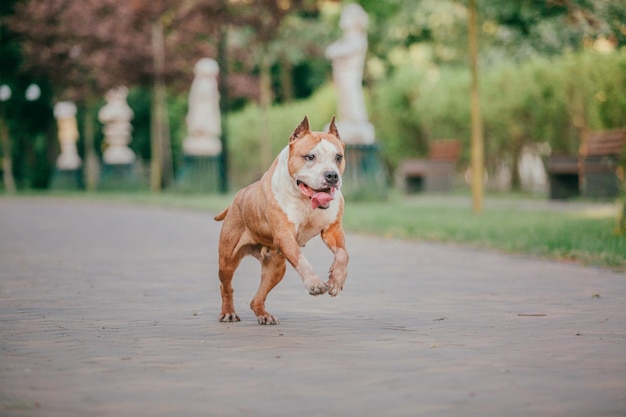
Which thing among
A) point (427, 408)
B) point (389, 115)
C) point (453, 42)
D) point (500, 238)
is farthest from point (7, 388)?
point (453, 42)

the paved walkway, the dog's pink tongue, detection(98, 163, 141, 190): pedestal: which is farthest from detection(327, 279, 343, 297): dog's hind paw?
detection(98, 163, 141, 190): pedestal

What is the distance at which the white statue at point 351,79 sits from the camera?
1057 inches

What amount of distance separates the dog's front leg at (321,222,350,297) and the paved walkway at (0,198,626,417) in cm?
34

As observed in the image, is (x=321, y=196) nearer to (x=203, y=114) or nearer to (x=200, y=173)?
(x=203, y=114)

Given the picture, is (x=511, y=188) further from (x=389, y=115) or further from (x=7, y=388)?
(x=7, y=388)

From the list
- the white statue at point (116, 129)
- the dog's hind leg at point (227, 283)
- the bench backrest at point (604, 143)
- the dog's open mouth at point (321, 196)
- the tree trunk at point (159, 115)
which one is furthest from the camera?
the white statue at point (116, 129)

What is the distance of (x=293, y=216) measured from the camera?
7676 mm

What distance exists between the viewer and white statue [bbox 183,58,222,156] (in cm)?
3338

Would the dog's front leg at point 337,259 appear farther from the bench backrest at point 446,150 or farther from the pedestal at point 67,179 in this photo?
the pedestal at point 67,179

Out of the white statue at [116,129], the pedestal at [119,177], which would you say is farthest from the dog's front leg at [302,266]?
the white statue at [116,129]

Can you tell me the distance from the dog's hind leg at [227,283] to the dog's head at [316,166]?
0.88m

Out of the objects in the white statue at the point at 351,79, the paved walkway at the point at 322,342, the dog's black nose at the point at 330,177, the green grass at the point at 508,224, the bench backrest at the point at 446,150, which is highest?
the white statue at the point at 351,79

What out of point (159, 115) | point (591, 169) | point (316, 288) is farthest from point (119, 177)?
point (316, 288)

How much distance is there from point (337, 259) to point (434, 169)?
79.4 ft
